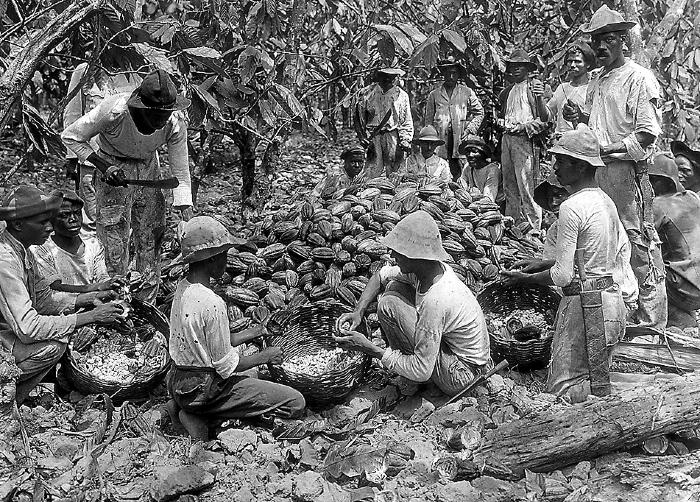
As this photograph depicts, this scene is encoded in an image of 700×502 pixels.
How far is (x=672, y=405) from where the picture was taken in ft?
12.4

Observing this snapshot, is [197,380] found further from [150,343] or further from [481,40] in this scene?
[481,40]

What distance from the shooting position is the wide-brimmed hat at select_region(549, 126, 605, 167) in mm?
4047

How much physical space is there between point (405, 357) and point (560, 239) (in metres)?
1.15

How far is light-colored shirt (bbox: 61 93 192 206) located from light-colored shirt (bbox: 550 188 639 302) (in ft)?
9.42

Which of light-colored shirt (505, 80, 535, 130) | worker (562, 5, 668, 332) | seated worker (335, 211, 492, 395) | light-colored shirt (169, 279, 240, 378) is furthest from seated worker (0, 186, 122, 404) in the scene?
light-colored shirt (505, 80, 535, 130)

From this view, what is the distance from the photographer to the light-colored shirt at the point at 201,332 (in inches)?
153

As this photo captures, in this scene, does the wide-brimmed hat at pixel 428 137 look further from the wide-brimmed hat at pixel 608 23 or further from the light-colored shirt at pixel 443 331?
the light-colored shirt at pixel 443 331

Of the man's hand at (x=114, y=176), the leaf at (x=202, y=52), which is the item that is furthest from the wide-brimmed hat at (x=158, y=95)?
the man's hand at (x=114, y=176)

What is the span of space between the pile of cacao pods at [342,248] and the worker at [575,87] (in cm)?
183

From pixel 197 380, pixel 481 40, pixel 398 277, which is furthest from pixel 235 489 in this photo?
pixel 481 40

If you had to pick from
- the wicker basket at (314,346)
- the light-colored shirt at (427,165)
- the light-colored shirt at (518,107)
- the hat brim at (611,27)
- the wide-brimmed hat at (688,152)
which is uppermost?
the hat brim at (611,27)

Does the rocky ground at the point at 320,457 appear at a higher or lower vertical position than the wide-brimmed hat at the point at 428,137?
lower

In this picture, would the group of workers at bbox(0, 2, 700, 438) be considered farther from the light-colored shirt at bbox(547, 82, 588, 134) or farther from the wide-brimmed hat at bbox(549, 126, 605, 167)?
the light-colored shirt at bbox(547, 82, 588, 134)

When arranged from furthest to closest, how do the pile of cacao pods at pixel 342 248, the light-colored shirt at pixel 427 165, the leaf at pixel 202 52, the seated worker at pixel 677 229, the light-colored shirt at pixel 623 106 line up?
the light-colored shirt at pixel 427 165
the seated worker at pixel 677 229
the pile of cacao pods at pixel 342 248
the light-colored shirt at pixel 623 106
the leaf at pixel 202 52
